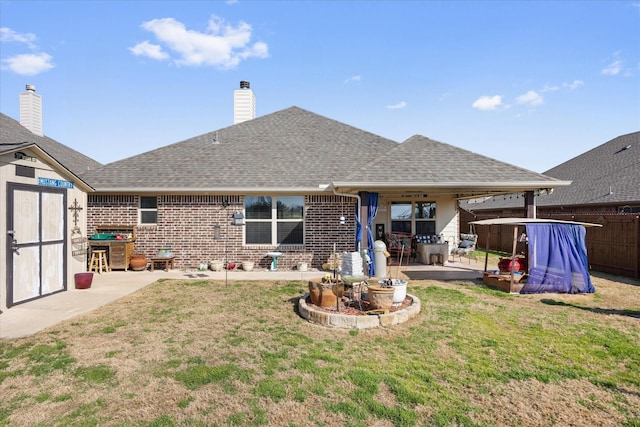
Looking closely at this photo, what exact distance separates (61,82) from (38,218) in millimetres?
6202

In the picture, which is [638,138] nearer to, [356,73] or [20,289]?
[356,73]

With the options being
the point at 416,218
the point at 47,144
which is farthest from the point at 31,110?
the point at 416,218

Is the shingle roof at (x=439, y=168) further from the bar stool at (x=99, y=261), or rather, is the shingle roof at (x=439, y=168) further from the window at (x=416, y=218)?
the bar stool at (x=99, y=261)

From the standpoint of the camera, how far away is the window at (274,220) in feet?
36.9

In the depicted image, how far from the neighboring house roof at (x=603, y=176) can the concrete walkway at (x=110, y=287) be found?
762 centimetres

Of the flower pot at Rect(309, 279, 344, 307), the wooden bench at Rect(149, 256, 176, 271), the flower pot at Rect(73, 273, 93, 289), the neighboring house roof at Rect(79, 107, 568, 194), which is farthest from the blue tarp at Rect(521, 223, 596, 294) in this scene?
the flower pot at Rect(73, 273, 93, 289)

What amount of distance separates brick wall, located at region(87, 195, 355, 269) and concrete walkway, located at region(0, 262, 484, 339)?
0.64 m

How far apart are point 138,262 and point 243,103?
8.99 meters

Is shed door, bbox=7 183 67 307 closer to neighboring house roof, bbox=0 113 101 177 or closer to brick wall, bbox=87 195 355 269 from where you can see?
brick wall, bbox=87 195 355 269

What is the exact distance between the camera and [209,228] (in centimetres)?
1110

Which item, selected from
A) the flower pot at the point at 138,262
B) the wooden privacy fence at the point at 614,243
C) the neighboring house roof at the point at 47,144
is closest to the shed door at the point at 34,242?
the flower pot at the point at 138,262

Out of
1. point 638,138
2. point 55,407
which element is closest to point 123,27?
point 55,407

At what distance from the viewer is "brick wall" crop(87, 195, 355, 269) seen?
11.1 meters

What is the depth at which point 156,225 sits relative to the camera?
1111 cm
